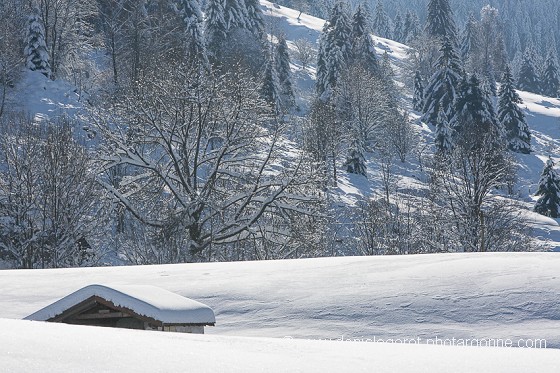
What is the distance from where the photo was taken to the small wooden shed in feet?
27.4

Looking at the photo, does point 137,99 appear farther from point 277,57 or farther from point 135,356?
point 277,57

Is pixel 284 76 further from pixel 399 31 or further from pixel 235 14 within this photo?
pixel 399 31

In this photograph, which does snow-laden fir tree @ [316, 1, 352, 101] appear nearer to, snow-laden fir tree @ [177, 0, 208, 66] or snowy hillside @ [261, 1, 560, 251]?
snowy hillside @ [261, 1, 560, 251]

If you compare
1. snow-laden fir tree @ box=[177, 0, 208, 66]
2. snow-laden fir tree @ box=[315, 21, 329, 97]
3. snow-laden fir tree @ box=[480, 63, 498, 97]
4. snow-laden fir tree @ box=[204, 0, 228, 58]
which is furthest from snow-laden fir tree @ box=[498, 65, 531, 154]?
snow-laden fir tree @ box=[177, 0, 208, 66]

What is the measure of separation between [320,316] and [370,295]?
80 centimetres

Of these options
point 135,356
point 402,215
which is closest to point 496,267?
point 135,356

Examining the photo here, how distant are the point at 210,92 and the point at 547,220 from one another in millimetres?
38335

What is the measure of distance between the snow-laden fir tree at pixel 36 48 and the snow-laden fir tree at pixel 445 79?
4053 cm

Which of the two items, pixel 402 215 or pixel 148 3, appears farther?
pixel 148 3

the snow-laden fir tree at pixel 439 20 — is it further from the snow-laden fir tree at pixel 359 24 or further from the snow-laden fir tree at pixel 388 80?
the snow-laden fir tree at pixel 359 24

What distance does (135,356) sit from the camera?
439cm

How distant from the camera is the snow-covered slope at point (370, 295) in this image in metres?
9.96

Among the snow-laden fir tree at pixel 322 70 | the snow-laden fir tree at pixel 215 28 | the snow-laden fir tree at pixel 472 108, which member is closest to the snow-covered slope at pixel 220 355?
the snow-laden fir tree at pixel 472 108

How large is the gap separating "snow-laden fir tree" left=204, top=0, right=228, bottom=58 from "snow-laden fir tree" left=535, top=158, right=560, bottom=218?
106 feet
